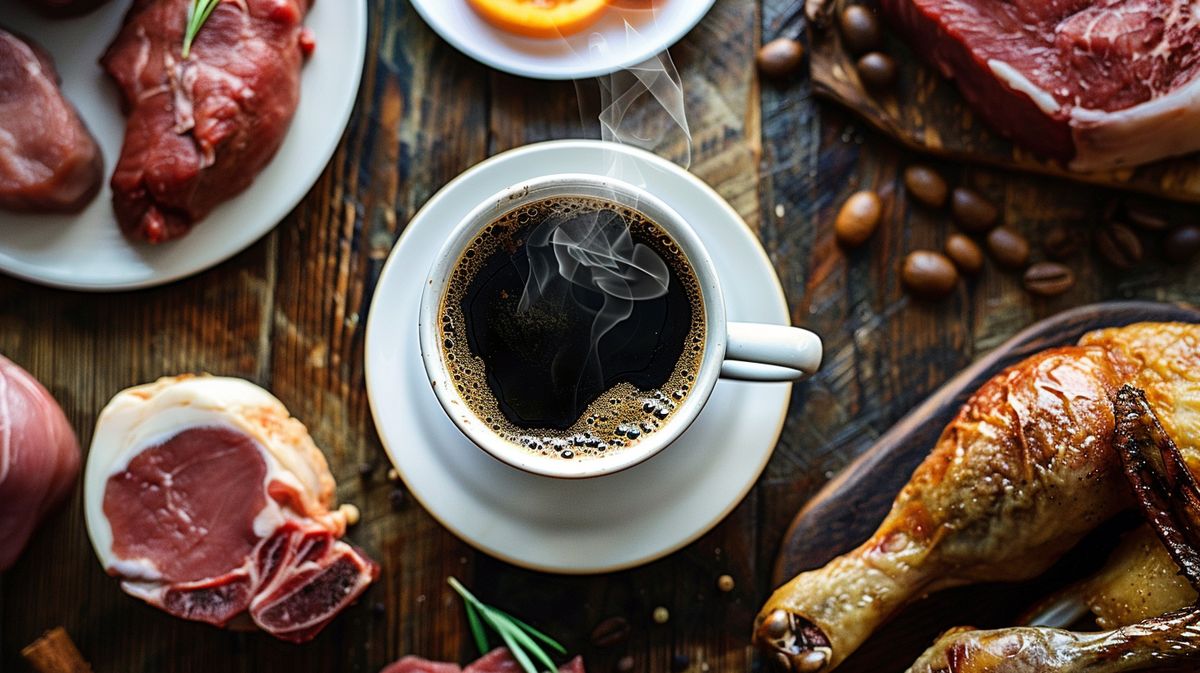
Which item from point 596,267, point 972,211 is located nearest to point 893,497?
point 972,211

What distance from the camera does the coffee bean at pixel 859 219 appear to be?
1.45m

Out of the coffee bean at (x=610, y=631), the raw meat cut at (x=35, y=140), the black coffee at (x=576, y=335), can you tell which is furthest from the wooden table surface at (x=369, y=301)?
the black coffee at (x=576, y=335)

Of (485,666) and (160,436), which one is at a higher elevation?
(160,436)

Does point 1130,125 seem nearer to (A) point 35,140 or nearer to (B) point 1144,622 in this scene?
(B) point 1144,622

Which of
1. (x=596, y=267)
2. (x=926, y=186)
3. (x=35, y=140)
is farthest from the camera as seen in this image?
(x=926, y=186)

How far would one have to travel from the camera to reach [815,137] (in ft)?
4.89

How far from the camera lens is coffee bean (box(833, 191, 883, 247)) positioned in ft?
4.77

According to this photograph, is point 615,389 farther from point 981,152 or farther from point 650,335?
point 981,152

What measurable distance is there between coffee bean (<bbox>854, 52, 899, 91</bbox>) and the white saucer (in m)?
0.36

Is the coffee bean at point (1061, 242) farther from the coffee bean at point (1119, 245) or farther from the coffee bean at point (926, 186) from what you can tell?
the coffee bean at point (926, 186)

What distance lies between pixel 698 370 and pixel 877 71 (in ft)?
1.85

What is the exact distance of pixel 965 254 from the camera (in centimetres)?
146

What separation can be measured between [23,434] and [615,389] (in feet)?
2.57

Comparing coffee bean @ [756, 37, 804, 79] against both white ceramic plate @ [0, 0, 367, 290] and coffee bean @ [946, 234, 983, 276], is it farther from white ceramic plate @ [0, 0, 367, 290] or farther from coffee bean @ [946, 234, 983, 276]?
white ceramic plate @ [0, 0, 367, 290]
